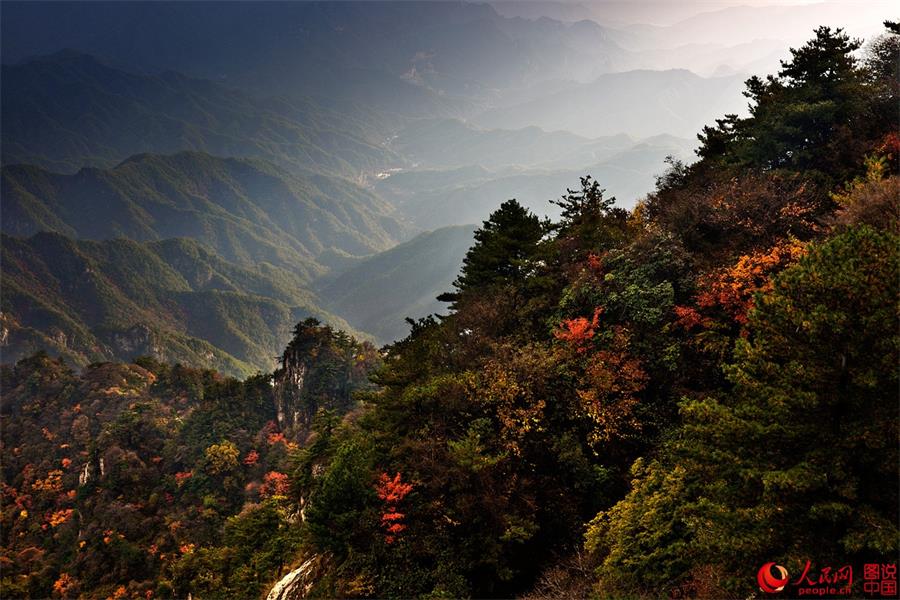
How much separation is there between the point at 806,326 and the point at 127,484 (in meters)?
82.5

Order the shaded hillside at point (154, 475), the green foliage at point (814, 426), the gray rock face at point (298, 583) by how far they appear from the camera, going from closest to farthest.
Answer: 1. the green foliage at point (814, 426)
2. the gray rock face at point (298, 583)
3. the shaded hillside at point (154, 475)

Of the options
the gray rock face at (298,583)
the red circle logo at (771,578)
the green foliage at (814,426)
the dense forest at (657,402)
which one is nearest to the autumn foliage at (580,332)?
the dense forest at (657,402)

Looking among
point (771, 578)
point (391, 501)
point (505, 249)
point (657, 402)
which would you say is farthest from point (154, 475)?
point (771, 578)

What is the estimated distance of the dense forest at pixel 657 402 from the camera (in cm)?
927

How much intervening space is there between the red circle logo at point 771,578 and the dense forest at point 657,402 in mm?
185

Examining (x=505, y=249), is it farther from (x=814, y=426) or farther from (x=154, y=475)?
(x=154, y=475)

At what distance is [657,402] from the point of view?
65.1ft

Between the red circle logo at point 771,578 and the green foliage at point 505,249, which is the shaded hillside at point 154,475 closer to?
the green foliage at point 505,249

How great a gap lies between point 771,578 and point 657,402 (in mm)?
10431

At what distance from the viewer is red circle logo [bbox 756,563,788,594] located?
9562 millimetres

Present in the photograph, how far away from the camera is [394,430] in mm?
23141

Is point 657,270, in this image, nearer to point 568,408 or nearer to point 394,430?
point 568,408

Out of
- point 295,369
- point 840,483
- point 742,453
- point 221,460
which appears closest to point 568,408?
point 742,453

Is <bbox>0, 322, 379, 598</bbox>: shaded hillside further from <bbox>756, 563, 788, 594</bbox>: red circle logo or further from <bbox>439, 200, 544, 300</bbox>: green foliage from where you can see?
<bbox>756, 563, 788, 594</bbox>: red circle logo
